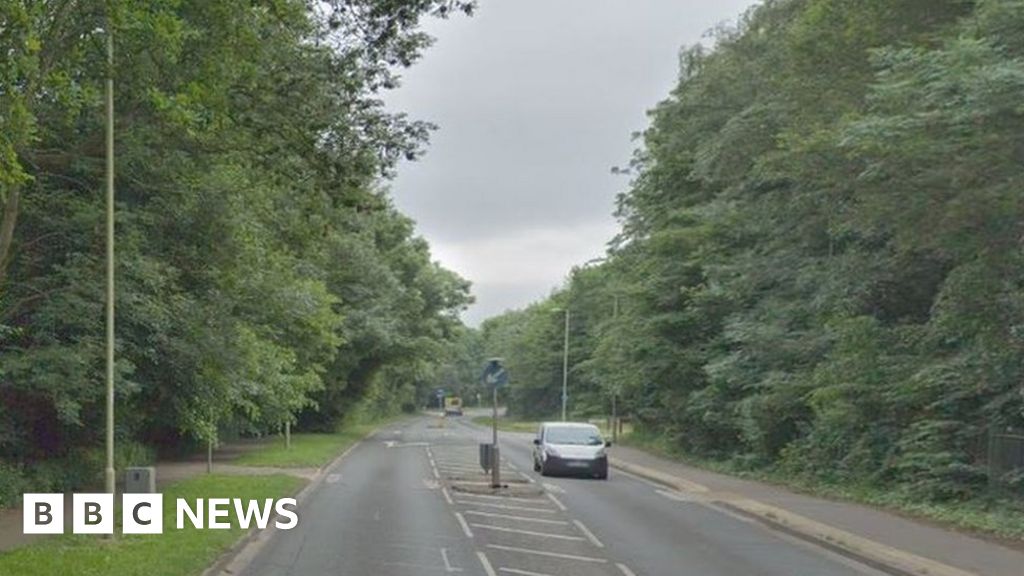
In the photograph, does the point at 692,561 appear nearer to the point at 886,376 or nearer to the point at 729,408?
the point at 886,376

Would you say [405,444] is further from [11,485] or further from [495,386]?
[11,485]

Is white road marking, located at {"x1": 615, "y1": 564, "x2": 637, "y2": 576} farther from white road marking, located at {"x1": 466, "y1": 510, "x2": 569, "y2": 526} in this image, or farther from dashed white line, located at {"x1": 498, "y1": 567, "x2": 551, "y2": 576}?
white road marking, located at {"x1": 466, "y1": 510, "x2": 569, "y2": 526}

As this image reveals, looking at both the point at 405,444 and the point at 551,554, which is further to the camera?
the point at 405,444

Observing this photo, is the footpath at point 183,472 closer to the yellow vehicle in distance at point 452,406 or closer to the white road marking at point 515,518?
the white road marking at point 515,518

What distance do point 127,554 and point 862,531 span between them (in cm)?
1163

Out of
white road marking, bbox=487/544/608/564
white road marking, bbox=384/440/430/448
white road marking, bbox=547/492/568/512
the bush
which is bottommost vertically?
white road marking, bbox=384/440/430/448

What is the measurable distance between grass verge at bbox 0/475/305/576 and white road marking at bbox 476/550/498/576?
319 cm

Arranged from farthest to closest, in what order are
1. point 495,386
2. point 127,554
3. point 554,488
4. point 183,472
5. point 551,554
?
point 183,472 < point 554,488 < point 495,386 < point 551,554 < point 127,554

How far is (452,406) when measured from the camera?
123562mm

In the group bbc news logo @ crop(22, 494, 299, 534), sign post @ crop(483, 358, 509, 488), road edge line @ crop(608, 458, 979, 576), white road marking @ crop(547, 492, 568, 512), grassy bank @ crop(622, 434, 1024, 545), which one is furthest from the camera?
sign post @ crop(483, 358, 509, 488)

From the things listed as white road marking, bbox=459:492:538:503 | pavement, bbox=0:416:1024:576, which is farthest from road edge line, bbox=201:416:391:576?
white road marking, bbox=459:492:538:503

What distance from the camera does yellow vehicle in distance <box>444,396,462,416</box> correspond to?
111 metres

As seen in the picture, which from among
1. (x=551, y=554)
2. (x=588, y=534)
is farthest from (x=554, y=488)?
(x=551, y=554)

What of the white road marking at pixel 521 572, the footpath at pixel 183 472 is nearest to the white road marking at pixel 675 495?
the footpath at pixel 183 472
